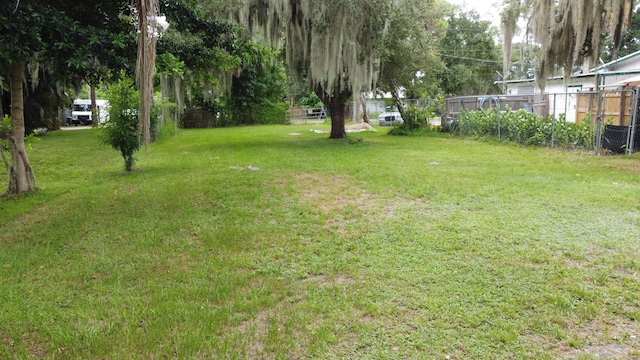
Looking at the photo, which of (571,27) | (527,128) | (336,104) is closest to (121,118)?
(336,104)

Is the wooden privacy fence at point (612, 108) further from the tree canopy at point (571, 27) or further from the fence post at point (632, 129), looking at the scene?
the tree canopy at point (571, 27)

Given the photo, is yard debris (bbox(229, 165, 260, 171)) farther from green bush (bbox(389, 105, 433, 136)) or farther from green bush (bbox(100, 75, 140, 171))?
green bush (bbox(389, 105, 433, 136))

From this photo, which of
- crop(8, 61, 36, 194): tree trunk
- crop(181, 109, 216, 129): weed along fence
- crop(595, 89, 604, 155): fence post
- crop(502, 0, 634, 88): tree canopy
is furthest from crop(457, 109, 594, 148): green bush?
crop(181, 109, 216, 129): weed along fence

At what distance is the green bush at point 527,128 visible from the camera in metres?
Answer: 10.5

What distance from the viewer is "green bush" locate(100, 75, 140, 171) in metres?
8.24

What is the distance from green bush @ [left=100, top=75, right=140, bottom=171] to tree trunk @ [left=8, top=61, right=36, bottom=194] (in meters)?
1.73

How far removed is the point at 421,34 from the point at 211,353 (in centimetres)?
1290

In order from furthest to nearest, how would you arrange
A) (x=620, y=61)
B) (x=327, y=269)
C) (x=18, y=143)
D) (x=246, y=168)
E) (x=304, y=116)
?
1. (x=304, y=116)
2. (x=620, y=61)
3. (x=246, y=168)
4. (x=18, y=143)
5. (x=327, y=269)

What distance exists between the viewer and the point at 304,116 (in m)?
29.4

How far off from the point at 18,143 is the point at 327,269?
18.7 feet

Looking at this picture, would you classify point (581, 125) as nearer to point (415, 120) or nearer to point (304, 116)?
point (415, 120)

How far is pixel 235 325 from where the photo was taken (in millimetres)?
2748

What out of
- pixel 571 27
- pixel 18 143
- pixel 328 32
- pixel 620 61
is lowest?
pixel 18 143

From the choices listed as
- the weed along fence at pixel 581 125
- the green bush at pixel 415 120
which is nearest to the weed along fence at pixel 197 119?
the green bush at pixel 415 120
